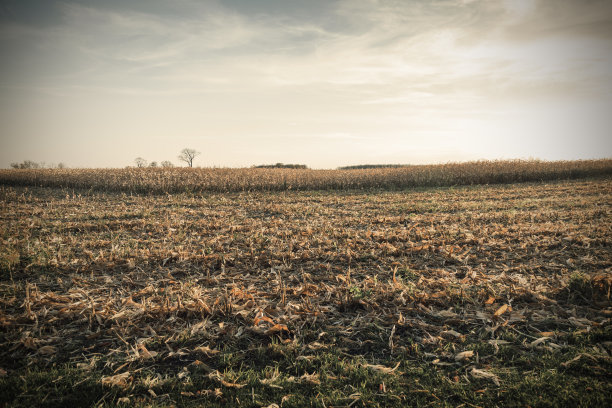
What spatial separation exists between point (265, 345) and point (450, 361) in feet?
7.58

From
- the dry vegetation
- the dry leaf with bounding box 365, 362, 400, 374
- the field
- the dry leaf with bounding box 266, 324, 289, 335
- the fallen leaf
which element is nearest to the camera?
the field

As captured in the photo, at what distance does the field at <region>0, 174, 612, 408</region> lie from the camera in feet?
10.5

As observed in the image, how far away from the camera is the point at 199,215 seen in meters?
13.1

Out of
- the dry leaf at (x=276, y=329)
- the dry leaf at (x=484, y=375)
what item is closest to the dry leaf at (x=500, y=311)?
the dry leaf at (x=484, y=375)

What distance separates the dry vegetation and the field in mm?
15836

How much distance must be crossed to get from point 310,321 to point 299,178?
2360 cm

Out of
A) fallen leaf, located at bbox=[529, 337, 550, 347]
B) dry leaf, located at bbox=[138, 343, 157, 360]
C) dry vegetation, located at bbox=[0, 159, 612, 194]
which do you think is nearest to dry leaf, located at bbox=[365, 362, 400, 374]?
fallen leaf, located at bbox=[529, 337, 550, 347]

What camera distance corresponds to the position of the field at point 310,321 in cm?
319

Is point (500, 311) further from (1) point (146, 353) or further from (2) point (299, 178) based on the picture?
(2) point (299, 178)

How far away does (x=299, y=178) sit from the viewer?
90.6 ft

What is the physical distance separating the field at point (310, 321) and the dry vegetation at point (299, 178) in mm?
15836

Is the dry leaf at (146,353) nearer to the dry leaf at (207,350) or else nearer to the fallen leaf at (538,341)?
the dry leaf at (207,350)

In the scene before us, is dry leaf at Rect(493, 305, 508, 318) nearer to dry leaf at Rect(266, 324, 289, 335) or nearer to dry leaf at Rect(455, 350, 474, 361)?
dry leaf at Rect(455, 350, 474, 361)

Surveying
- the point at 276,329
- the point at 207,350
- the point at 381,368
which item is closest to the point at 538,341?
the point at 381,368
